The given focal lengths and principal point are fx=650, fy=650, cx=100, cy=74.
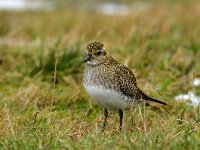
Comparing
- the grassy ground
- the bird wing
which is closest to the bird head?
the bird wing

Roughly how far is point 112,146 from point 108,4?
12.2 metres

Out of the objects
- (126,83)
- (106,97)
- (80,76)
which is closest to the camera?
(106,97)

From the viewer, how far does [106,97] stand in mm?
5469

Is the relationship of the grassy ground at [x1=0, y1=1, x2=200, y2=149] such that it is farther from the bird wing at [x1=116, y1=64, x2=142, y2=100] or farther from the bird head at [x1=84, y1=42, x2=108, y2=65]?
the bird head at [x1=84, y1=42, x2=108, y2=65]

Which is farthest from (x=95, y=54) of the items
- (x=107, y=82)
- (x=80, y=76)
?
(x=80, y=76)

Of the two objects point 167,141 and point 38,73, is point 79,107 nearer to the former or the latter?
point 38,73

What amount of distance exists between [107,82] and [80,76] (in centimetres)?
223

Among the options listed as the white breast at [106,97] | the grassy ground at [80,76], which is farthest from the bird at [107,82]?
the grassy ground at [80,76]

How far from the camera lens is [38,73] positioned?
7363 millimetres

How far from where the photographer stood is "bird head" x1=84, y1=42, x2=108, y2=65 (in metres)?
5.75

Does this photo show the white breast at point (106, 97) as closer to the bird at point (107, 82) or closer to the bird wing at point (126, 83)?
the bird at point (107, 82)

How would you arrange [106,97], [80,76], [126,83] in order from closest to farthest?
[106,97]
[126,83]
[80,76]

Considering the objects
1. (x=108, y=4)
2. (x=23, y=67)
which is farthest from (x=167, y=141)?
(x=108, y=4)

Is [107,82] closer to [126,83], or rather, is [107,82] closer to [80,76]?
[126,83]
